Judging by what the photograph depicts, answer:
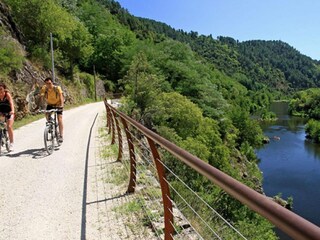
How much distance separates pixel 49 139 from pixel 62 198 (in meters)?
3.95

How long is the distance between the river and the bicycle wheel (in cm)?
2323

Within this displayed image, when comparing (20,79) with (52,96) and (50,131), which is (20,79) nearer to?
(52,96)

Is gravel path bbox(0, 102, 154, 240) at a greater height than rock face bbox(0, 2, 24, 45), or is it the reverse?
rock face bbox(0, 2, 24, 45)

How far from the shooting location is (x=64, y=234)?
428cm

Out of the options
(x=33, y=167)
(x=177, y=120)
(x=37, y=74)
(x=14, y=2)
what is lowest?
(x=177, y=120)

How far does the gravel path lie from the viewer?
4.37 meters

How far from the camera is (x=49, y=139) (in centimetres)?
922

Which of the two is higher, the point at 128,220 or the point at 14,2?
the point at 14,2

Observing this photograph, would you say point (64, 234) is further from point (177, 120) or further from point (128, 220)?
point (177, 120)

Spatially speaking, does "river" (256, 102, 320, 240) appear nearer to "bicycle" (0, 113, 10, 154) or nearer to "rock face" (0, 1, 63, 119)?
"rock face" (0, 1, 63, 119)

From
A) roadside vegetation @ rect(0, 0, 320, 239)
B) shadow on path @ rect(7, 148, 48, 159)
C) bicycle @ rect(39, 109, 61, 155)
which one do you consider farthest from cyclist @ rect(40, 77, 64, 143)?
roadside vegetation @ rect(0, 0, 320, 239)

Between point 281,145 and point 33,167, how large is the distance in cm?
6603

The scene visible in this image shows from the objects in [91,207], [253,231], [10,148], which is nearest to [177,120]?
[253,231]

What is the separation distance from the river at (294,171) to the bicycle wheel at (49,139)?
2323cm
